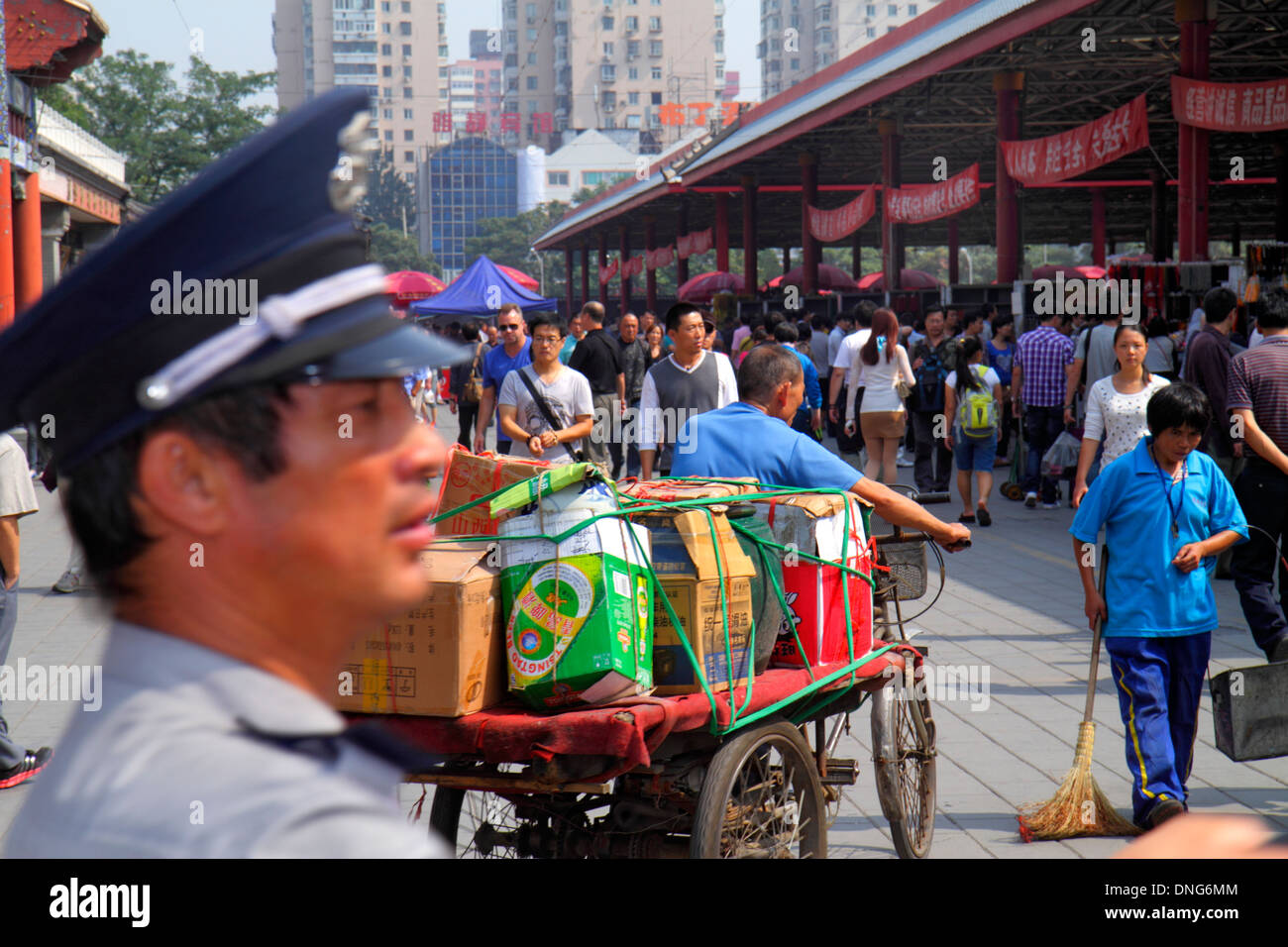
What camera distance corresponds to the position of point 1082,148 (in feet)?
49.6

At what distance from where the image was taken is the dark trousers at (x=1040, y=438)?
13.6 meters

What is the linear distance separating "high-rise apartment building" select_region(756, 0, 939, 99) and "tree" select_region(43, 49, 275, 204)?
9878 cm

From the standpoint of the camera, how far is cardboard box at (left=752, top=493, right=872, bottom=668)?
402 cm

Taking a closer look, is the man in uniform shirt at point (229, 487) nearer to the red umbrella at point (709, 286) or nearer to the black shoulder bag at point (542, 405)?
the black shoulder bag at point (542, 405)

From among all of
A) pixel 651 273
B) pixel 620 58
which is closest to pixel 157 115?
pixel 651 273

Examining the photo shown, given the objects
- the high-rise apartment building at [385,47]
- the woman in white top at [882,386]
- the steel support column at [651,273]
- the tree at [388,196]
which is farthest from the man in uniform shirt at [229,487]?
the high-rise apartment building at [385,47]

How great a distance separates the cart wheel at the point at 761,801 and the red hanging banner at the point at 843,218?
62.0ft

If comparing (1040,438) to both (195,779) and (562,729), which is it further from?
(195,779)

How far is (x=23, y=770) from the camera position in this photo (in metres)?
5.46

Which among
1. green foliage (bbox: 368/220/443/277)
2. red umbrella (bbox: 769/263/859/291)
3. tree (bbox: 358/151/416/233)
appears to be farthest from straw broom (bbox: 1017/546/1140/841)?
tree (bbox: 358/151/416/233)

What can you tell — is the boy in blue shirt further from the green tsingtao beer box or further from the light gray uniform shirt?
the light gray uniform shirt

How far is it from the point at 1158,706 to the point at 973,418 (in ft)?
24.1
